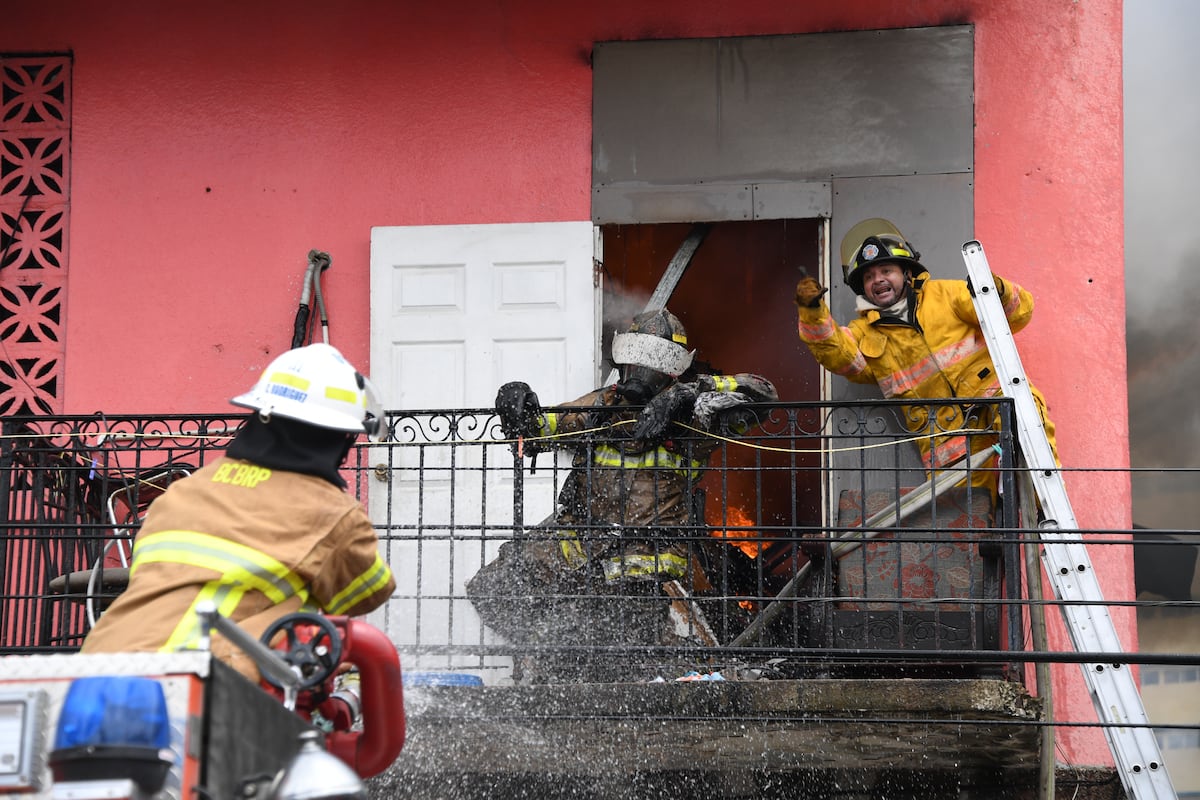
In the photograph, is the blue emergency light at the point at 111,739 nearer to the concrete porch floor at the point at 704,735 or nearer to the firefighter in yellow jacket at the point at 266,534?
the firefighter in yellow jacket at the point at 266,534

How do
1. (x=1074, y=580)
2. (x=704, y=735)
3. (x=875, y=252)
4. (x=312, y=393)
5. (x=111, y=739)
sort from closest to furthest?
(x=111, y=739)
(x=312, y=393)
(x=704, y=735)
(x=1074, y=580)
(x=875, y=252)

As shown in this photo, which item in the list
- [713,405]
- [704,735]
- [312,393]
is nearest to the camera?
[312,393]

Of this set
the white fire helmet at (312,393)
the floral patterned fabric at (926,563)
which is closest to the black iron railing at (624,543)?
the floral patterned fabric at (926,563)

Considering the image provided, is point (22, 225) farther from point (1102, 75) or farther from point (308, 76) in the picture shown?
point (1102, 75)

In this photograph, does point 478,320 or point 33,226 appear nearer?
point 478,320

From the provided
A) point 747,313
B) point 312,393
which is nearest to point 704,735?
point 312,393

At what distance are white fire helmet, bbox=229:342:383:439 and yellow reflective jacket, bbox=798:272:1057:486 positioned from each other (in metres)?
3.82

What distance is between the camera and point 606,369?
905 cm

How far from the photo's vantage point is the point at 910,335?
815 centimetres

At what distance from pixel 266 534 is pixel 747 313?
25.3 feet

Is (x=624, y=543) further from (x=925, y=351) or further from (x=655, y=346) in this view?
(x=925, y=351)

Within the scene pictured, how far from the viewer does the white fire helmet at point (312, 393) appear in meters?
4.53

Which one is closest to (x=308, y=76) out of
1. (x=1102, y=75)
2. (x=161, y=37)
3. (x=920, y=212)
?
(x=161, y=37)

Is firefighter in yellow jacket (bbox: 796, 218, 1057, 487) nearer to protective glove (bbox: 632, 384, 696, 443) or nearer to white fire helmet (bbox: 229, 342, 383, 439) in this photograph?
protective glove (bbox: 632, 384, 696, 443)
